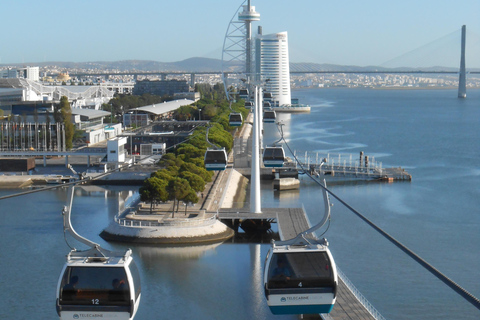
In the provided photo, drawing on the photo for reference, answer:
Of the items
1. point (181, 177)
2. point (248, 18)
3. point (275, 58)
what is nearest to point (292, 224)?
point (181, 177)

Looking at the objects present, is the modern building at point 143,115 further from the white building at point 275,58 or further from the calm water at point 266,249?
the white building at point 275,58

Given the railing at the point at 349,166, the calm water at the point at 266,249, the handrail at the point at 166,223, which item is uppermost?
the handrail at the point at 166,223

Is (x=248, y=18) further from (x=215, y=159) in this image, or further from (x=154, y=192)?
(x=215, y=159)

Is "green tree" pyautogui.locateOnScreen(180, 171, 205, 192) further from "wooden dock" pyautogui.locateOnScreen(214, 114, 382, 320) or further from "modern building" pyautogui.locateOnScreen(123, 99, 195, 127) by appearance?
"modern building" pyautogui.locateOnScreen(123, 99, 195, 127)

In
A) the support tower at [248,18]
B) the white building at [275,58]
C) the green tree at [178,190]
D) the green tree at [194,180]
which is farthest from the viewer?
the white building at [275,58]

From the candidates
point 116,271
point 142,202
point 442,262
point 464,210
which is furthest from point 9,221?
point 116,271

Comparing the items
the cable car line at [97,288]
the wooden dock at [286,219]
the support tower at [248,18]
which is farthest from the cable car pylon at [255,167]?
the support tower at [248,18]
